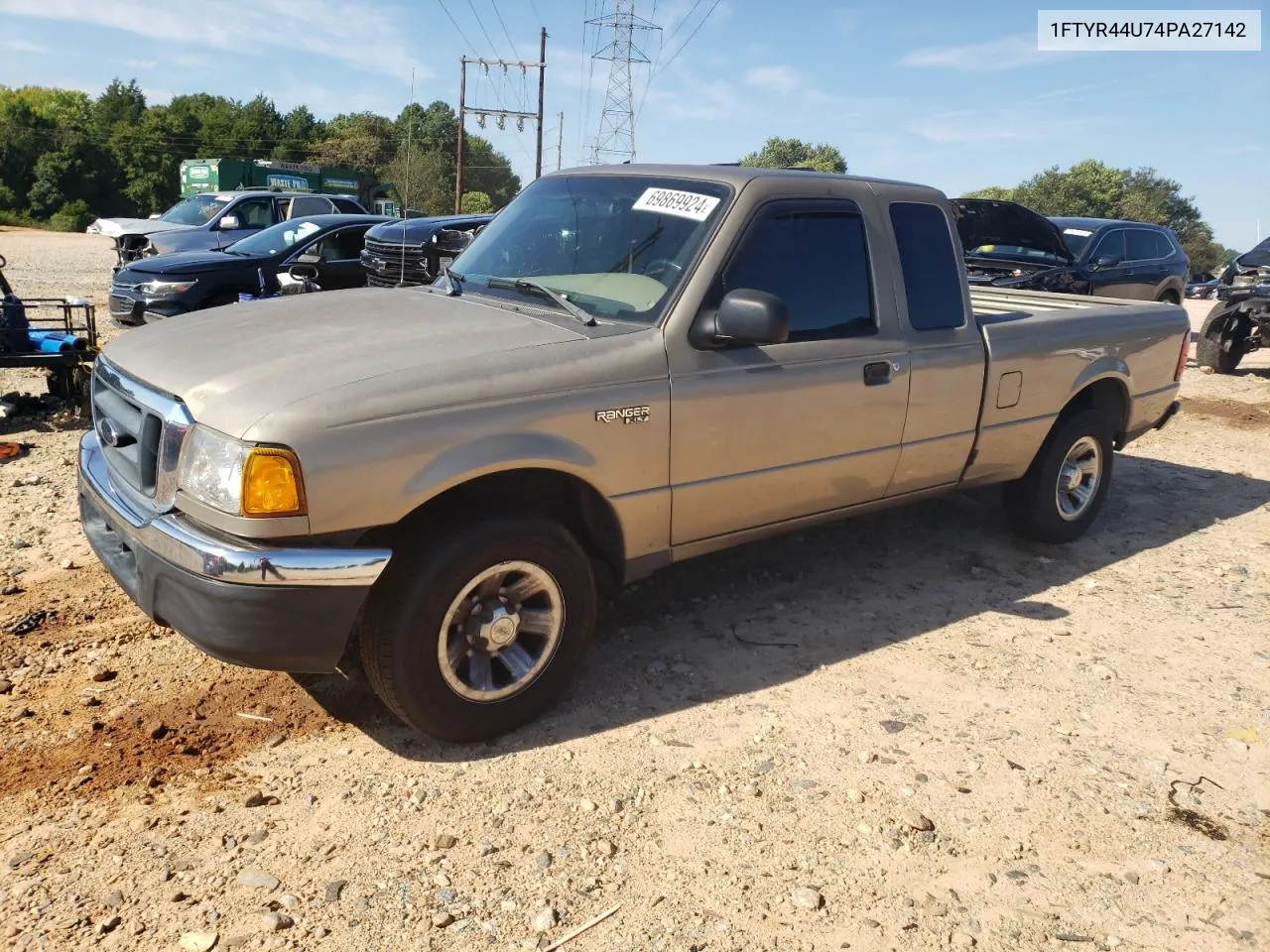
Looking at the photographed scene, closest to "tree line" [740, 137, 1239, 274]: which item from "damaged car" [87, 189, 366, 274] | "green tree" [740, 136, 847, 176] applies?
"green tree" [740, 136, 847, 176]

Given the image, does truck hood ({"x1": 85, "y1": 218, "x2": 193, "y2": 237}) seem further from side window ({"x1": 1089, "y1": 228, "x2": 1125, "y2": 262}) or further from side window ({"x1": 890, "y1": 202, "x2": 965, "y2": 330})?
side window ({"x1": 890, "y1": 202, "x2": 965, "y2": 330})

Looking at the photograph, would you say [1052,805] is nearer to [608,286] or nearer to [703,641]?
[703,641]

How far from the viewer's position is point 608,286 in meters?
3.85

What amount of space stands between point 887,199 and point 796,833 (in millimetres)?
2841

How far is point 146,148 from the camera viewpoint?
62375 millimetres

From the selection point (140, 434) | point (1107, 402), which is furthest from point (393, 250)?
point (140, 434)

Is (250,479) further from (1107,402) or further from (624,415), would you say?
(1107,402)

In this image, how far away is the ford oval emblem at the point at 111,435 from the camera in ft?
11.2

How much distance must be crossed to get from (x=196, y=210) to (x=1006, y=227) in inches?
613

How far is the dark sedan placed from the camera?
10.5 meters

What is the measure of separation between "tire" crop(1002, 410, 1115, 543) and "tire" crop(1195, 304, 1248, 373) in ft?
26.7

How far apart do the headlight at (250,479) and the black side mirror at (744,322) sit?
5.10ft

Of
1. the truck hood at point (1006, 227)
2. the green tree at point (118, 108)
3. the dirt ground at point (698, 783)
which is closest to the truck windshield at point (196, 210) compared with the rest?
the truck hood at point (1006, 227)

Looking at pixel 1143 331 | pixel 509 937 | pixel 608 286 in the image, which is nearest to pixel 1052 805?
pixel 509 937
